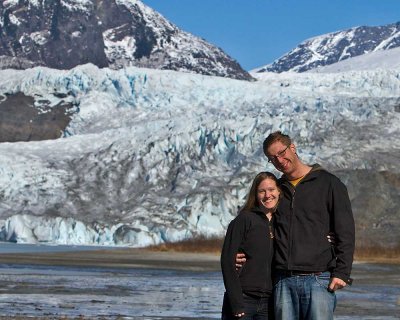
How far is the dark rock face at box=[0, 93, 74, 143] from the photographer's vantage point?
2435 inches

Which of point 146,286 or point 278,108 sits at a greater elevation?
point 278,108

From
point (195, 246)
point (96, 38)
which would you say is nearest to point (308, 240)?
point (195, 246)

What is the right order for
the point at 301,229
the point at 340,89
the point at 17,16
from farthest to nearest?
1. the point at 17,16
2. the point at 340,89
3. the point at 301,229

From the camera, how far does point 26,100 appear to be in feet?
204

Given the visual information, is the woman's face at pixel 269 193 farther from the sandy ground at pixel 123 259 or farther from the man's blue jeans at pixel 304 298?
the sandy ground at pixel 123 259

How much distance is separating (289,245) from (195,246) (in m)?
35.2

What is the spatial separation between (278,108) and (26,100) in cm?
1849

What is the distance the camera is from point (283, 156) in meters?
6.07

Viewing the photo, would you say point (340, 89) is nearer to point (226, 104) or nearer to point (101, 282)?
point (226, 104)

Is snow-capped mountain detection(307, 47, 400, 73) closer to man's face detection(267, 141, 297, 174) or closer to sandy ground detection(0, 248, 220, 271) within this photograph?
sandy ground detection(0, 248, 220, 271)

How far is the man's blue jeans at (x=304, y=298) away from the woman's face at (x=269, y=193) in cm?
41

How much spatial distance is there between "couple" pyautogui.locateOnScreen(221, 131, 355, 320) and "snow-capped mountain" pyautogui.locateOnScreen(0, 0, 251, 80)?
119535 mm

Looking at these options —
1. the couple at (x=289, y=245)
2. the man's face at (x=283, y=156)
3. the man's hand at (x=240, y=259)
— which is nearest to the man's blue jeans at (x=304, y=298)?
the couple at (x=289, y=245)

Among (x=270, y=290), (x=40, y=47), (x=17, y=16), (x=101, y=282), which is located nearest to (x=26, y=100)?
(x=101, y=282)
